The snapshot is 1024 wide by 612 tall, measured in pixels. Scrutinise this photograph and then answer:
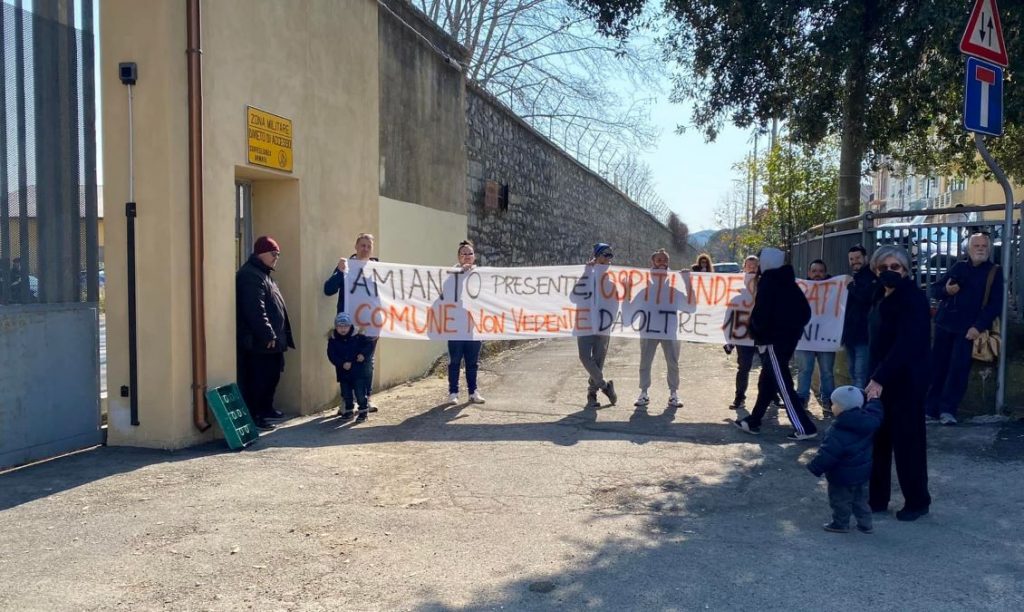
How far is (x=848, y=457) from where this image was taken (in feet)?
15.9

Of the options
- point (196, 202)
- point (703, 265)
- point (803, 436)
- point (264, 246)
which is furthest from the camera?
point (703, 265)

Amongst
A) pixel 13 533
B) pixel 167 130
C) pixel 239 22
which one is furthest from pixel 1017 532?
pixel 239 22

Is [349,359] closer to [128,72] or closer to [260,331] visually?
[260,331]

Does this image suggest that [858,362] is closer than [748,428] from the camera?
No

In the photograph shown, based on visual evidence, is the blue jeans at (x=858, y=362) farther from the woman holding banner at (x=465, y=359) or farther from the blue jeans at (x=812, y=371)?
the woman holding banner at (x=465, y=359)

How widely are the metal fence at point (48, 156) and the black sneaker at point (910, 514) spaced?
6412mm

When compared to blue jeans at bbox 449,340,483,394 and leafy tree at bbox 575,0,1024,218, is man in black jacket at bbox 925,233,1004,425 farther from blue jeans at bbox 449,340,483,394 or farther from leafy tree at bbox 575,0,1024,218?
blue jeans at bbox 449,340,483,394

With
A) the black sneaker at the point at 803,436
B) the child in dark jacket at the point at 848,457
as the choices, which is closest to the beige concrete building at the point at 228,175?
the black sneaker at the point at 803,436

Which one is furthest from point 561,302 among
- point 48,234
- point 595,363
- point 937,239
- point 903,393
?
point 48,234

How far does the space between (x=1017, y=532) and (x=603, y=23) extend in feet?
23.7

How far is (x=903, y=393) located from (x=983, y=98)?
357cm

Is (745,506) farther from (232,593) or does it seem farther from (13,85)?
(13,85)

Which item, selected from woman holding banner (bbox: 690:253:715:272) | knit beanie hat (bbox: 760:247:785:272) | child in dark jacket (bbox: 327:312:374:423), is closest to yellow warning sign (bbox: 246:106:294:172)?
child in dark jacket (bbox: 327:312:374:423)

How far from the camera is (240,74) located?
291 inches
